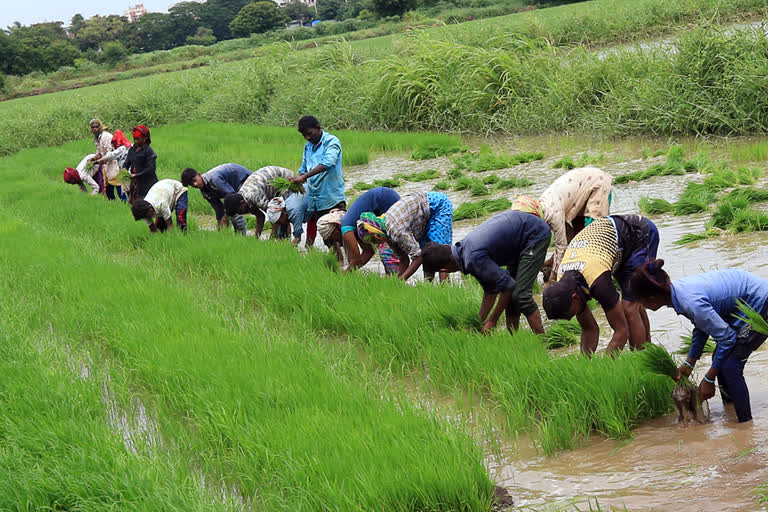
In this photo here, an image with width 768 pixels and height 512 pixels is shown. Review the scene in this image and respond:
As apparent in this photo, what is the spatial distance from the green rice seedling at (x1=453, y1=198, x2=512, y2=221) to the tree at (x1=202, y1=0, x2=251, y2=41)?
80.6 meters

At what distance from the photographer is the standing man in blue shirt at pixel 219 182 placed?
742 cm

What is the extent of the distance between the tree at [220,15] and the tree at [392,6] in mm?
36468

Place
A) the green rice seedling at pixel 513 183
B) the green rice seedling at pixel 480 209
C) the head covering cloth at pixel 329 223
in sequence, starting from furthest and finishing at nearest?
the green rice seedling at pixel 513 183 → the green rice seedling at pixel 480 209 → the head covering cloth at pixel 329 223

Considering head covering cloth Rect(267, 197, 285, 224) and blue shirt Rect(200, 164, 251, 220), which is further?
blue shirt Rect(200, 164, 251, 220)

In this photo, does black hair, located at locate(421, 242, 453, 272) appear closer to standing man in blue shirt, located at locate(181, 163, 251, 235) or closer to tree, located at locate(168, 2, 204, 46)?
standing man in blue shirt, located at locate(181, 163, 251, 235)

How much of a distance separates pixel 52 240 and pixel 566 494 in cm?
757

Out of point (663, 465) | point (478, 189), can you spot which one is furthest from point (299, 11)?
point (663, 465)

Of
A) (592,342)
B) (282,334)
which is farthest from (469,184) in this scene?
(592,342)

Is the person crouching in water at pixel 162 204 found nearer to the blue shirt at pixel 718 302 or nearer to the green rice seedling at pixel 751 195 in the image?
the green rice seedling at pixel 751 195

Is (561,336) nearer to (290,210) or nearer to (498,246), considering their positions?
(498,246)

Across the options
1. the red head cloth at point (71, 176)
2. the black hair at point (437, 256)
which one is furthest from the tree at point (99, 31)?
the black hair at point (437, 256)

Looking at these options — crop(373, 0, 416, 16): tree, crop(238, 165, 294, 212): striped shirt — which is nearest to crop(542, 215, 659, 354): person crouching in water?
crop(238, 165, 294, 212): striped shirt

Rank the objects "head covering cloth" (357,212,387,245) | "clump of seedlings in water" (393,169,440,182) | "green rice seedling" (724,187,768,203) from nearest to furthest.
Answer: "head covering cloth" (357,212,387,245)
"green rice seedling" (724,187,768,203)
"clump of seedlings in water" (393,169,440,182)

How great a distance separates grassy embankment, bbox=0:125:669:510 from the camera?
302 centimetres
